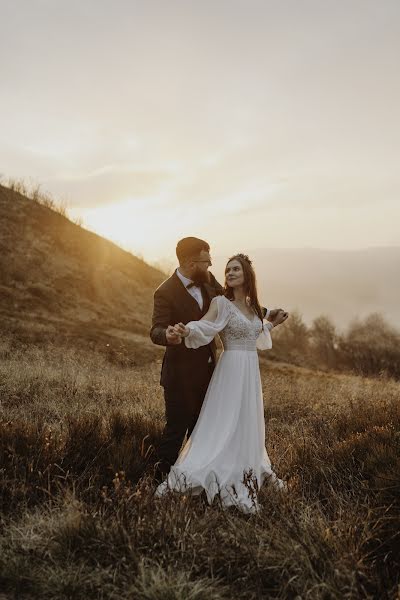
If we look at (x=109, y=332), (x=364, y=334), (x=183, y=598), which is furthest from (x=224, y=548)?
(x=364, y=334)

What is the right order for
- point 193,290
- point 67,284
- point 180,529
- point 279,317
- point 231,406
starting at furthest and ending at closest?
point 67,284 → point 279,317 → point 193,290 → point 231,406 → point 180,529

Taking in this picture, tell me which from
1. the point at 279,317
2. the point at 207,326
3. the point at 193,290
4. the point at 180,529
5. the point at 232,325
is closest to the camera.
Answer: the point at 180,529

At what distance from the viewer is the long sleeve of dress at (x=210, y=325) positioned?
14.8 feet

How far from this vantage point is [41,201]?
27.2 meters

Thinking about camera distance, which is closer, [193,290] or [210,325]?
[210,325]

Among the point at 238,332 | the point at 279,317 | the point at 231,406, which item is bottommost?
the point at 231,406

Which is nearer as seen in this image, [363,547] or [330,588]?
[330,588]

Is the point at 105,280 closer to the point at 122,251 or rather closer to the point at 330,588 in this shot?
the point at 122,251

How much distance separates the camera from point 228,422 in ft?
15.3

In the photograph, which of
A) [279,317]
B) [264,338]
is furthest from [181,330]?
[279,317]

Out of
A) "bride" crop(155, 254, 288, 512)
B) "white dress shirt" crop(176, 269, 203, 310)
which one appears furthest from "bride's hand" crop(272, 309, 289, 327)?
"white dress shirt" crop(176, 269, 203, 310)

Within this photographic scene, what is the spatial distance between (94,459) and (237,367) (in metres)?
1.63

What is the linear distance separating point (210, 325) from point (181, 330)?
425mm

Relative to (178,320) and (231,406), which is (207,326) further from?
(231,406)
